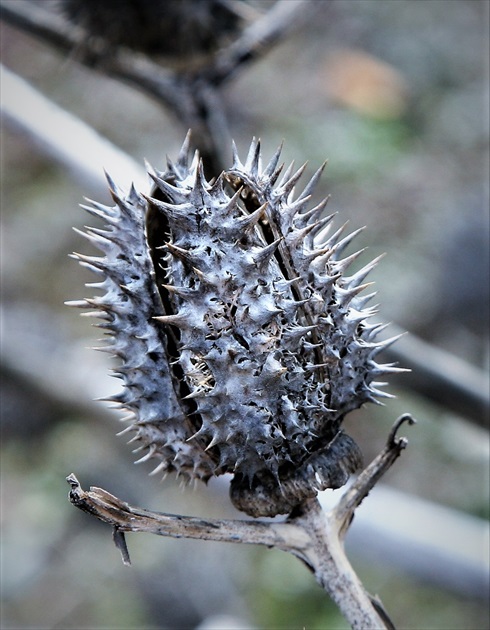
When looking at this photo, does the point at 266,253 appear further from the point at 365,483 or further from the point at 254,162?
the point at 365,483

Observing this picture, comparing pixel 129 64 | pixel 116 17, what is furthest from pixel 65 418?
pixel 116 17

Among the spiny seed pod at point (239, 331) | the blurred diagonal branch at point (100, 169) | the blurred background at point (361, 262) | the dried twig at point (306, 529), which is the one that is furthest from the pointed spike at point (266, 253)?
the blurred background at point (361, 262)

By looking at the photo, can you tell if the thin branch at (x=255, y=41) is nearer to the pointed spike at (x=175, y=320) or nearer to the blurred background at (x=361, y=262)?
the blurred background at (x=361, y=262)

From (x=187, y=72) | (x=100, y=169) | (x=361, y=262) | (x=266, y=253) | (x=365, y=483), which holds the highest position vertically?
(x=361, y=262)

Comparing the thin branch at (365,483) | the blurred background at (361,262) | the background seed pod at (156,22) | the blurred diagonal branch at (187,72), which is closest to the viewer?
the thin branch at (365,483)

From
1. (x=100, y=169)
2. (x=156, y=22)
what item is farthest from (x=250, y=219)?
(x=156, y=22)

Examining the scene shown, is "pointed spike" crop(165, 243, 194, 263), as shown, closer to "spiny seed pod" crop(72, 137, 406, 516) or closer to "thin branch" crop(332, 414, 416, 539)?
"spiny seed pod" crop(72, 137, 406, 516)
